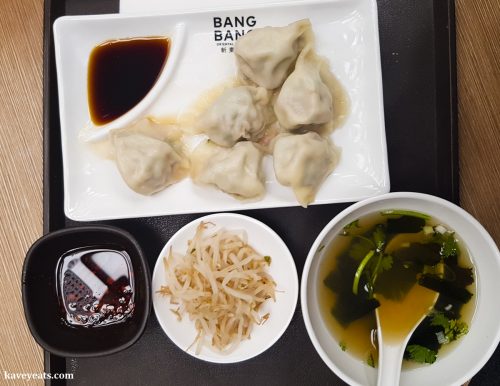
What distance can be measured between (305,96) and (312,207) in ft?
1.29

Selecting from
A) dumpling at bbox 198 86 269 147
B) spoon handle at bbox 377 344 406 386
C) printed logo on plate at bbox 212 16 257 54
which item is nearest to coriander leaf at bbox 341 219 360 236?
spoon handle at bbox 377 344 406 386

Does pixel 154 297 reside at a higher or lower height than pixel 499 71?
lower

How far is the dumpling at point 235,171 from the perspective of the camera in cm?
167

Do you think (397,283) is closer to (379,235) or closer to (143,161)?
(379,235)

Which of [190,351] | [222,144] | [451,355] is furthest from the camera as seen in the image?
[222,144]

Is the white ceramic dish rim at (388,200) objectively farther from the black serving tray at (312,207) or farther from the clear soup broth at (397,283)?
the black serving tray at (312,207)

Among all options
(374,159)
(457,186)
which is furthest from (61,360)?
(457,186)

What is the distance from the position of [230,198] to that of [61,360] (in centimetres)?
86

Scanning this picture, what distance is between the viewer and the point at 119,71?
1758mm

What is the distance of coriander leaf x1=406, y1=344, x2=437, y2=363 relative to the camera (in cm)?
156

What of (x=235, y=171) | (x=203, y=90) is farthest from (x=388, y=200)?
(x=203, y=90)

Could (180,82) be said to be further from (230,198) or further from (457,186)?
(457,186)

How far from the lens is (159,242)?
5.84 feet

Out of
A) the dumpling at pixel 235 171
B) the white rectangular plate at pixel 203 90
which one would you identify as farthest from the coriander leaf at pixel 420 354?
the dumpling at pixel 235 171
